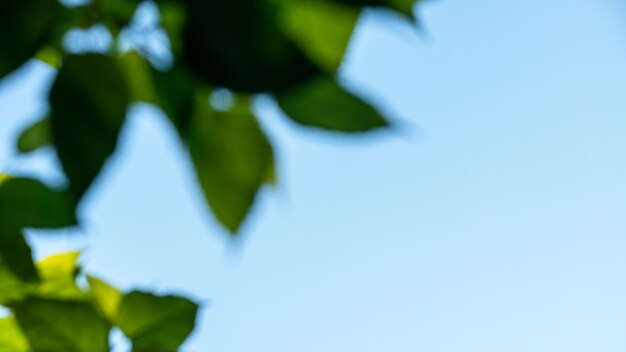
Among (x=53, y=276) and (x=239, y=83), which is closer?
(x=239, y=83)

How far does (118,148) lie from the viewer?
0.78ft

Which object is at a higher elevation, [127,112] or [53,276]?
[127,112]

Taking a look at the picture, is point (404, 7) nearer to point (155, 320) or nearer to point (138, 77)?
point (138, 77)

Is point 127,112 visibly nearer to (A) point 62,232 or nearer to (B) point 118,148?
(B) point 118,148

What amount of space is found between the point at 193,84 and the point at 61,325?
0.17 m

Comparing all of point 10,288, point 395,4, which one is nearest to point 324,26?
point 395,4

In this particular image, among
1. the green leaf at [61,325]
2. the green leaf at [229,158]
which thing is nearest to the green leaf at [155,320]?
the green leaf at [61,325]

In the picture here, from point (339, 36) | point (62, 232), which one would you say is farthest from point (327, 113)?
point (62, 232)

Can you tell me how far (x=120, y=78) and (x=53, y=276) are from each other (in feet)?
0.68

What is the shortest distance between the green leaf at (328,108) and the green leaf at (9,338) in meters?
0.23

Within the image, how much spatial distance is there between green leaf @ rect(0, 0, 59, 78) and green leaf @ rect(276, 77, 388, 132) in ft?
0.27

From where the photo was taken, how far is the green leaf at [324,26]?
26cm

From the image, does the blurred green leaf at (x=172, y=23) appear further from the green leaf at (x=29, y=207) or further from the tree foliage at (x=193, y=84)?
the green leaf at (x=29, y=207)

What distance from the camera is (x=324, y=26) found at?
0.27 metres
